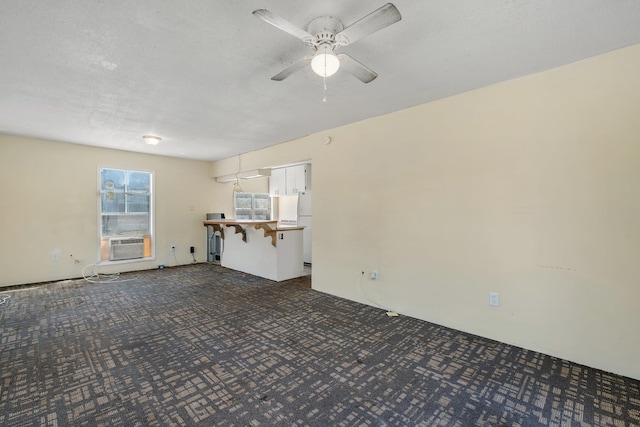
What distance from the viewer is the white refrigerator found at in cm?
645

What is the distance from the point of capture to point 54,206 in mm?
4656

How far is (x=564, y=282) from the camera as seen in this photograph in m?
2.26

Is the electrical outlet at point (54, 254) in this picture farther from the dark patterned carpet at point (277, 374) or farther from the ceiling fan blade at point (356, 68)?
Answer: the ceiling fan blade at point (356, 68)

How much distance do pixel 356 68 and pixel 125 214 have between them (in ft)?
18.1

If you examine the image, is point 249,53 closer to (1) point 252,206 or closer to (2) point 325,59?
(2) point 325,59

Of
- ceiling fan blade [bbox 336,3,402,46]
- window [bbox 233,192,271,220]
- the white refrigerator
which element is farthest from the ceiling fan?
window [bbox 233,192,271,220]

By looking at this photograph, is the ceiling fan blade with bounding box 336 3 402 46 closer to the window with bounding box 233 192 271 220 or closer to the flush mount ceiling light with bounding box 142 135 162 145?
the flush mount ceiling light with bounding box 142 135 162 145

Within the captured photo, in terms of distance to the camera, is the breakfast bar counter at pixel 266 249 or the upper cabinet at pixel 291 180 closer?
the breakfast bar counter at pixel 266 249

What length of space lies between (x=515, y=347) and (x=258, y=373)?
222 centimetres

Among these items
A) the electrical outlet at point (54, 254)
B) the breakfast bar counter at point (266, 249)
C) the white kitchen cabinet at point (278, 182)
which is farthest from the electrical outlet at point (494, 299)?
the electrical outlet at point (54, 254)

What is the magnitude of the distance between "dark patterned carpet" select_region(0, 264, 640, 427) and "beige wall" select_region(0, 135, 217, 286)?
149 cm

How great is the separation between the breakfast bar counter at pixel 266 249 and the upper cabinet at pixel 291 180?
92 cm

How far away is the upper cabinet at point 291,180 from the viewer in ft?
17.8

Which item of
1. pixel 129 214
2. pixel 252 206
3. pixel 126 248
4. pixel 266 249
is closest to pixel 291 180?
pixel 266 249
